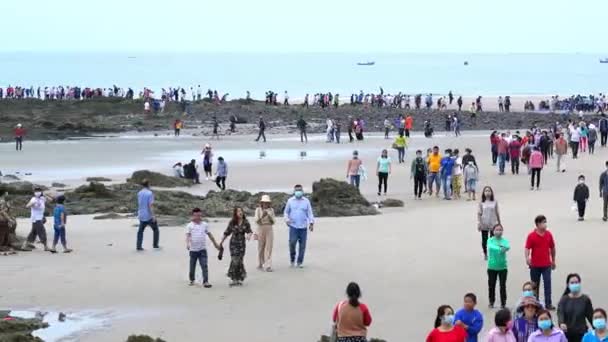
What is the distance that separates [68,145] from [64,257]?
32200 mm

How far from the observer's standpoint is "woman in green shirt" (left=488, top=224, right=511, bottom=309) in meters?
15.0

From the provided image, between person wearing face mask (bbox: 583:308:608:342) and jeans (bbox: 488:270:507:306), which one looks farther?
jeans (bbox: 488:270:507:306)

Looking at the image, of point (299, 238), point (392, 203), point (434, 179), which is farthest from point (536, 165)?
point (299, 238)

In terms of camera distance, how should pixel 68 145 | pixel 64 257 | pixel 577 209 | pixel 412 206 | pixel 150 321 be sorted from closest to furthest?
1. pixel 150 321
2. pixel 64 257
3. pixel 577 209
4. pixel 412 206
5. pixel 68 145

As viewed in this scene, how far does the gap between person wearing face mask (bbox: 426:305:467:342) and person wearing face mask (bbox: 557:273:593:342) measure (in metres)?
1.47

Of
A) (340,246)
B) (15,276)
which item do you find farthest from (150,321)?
(340,246)

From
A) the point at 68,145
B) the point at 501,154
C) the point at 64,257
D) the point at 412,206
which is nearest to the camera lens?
the point at 64,257

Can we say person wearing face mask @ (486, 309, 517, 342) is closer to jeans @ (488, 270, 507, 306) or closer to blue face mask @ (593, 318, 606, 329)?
blue face mask @ (593, 318, 606, 329)

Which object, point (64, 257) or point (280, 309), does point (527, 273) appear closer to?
point (280, 309)

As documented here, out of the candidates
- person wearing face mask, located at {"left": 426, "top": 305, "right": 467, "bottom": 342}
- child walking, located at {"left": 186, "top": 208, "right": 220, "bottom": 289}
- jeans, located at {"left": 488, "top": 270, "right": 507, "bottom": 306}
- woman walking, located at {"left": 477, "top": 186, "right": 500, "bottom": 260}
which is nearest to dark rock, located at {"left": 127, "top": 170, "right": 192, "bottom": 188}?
child walking, located at {"left": 186, "top": 208, "right": 220, "bottom": 289}

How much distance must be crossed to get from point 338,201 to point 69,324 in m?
12.7

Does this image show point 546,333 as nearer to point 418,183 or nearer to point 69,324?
point 69,324

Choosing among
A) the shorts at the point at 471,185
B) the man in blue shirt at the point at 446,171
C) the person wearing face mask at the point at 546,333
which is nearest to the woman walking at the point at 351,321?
the person wearing face mask at the point at 546,333

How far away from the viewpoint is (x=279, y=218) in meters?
26.0
